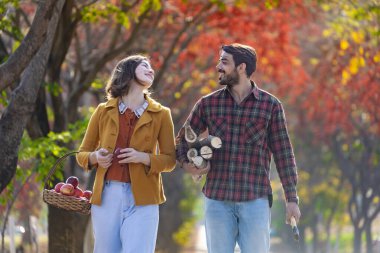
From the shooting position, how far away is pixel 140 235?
6.85 metres

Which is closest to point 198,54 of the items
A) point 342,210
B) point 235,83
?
point 235,83

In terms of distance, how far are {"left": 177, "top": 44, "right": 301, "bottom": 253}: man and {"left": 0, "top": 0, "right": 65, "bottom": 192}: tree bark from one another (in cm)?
245

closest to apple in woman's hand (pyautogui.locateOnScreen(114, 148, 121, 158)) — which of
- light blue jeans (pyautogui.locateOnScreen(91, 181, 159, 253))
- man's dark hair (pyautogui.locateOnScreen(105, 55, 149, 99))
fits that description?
light blue jeans (pyautogui.locateOnScreen(91, 181, 159, 253))

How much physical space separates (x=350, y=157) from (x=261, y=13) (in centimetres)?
1195

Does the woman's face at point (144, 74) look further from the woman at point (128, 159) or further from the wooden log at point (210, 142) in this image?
the wooden log at point (210, 142)

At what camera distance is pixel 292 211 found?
721 cm

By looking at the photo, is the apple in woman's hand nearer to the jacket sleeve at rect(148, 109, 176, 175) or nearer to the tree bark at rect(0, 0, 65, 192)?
the jacket sleeve at rect(148, 109, 176, 175)

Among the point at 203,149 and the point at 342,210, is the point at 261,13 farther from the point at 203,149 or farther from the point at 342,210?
the point at 342,210

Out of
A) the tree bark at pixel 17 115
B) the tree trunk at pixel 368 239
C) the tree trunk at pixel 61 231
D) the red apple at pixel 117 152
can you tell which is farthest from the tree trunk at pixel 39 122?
the tree trunk at pixel 368 239

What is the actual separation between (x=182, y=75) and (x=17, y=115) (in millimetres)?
17017

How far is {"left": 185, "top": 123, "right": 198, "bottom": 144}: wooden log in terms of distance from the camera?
23.8 ft

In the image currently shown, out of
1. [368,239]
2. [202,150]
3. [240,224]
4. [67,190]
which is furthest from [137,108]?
[368,239]

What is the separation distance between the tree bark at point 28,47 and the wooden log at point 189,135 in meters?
2.33

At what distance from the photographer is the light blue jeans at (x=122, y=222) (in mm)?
6852
